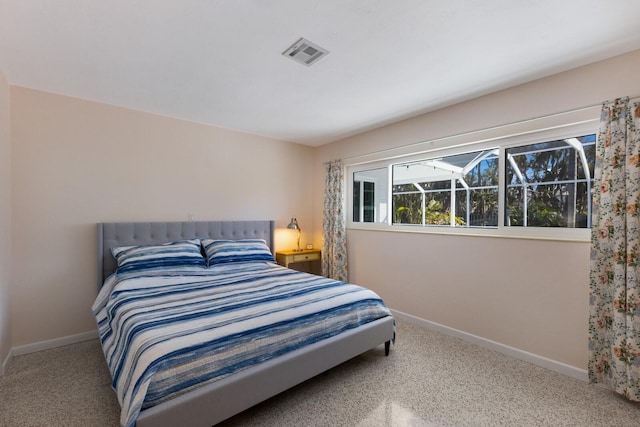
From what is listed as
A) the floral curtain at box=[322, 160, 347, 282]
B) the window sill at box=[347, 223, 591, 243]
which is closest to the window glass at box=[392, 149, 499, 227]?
the window sill at box=[347, 223, 591, 243]

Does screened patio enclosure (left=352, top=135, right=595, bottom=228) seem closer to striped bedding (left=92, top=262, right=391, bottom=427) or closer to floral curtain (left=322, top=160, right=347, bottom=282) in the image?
floral curtain (left=322, top=160, right=347, bottom=282)

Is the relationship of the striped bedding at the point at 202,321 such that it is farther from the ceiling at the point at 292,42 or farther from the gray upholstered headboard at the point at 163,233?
the ceiling at the point at 292,42

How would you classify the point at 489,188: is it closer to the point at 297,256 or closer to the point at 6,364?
the point at 297,256

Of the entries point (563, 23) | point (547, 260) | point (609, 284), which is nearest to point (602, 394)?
point (609, 284)

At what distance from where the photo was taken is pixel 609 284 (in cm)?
207

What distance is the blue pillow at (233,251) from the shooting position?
3255mm

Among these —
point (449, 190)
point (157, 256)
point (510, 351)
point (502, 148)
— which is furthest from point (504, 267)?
point (157, 256)

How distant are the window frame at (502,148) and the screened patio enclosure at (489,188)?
0.05m

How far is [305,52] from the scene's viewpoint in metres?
2.07

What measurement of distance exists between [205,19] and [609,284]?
3.25m

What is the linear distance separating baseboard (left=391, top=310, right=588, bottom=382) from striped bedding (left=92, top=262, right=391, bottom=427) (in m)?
1.00

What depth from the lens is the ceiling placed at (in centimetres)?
165

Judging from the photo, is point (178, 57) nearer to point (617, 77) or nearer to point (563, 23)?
point (563, 23)

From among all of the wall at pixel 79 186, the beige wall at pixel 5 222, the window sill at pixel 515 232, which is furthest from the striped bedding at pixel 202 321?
the window sill at pixel 515 232
